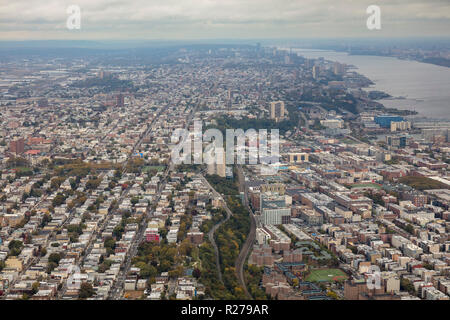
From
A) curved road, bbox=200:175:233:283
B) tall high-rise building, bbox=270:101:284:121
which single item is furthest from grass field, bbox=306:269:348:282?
tall high-rise building, bbox=270:101:284:121

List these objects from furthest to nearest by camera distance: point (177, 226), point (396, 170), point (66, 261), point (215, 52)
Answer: point (215, 52) < point (396, 170) < point (177, 226) < point (66, 261)

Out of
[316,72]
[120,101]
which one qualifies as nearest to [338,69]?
[316,72]

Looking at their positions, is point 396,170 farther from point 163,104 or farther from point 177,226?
point 163,104

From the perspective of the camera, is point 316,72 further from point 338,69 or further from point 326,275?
point 326,275

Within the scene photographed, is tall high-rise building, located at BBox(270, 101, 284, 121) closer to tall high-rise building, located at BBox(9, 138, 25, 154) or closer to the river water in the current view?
the river water
